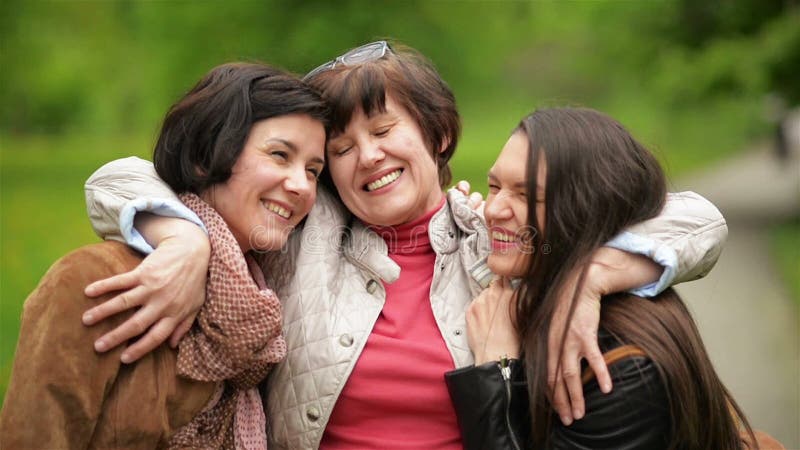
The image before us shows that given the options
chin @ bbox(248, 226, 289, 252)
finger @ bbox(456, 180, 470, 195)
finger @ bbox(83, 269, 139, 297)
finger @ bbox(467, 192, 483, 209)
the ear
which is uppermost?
the ear

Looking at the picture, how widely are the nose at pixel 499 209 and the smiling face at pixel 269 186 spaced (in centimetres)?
53

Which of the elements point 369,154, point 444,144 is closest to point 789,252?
point 444,144

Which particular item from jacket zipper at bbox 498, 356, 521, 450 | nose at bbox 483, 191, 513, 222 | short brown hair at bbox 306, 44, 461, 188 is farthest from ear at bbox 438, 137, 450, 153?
jacket zipper at bbox 498, 356, 521, 450

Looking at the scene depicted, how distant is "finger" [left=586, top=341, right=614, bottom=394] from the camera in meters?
→ 2.57

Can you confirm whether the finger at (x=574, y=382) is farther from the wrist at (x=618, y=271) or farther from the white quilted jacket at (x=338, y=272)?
the white quilted jacket at (x=338, y=272)

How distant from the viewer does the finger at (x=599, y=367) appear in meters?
2.57

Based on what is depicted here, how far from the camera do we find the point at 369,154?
2.99m

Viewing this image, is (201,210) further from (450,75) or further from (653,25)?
(450,75)

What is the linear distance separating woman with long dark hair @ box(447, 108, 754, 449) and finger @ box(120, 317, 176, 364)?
0.80m

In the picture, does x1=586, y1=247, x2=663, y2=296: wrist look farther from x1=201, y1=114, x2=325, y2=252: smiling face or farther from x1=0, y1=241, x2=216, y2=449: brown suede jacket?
x1=0, y1=241, x2=216, y2=449: brown suede jacket

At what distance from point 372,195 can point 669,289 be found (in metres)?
0.95

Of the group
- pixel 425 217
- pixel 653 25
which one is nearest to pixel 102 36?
pixel 653 25

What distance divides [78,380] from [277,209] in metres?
0.75

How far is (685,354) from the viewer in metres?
2.64
